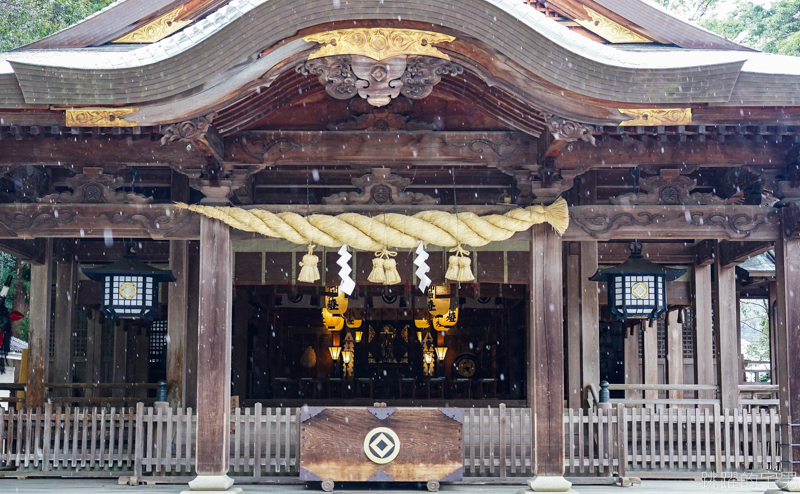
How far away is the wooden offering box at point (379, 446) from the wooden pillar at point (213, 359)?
3.08 ft

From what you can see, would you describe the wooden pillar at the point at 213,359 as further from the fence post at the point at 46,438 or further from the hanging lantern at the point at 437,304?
the hanging lantern at the point at 437,304

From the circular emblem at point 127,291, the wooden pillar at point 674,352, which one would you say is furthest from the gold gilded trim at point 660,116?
the wooden pillar at point 674,352

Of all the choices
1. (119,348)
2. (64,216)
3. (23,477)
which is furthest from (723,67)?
(119,348)

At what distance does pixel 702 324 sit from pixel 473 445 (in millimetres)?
5175

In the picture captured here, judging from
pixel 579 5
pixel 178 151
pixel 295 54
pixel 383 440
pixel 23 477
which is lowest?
pixel 23 477

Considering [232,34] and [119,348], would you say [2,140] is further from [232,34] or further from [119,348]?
[119,348]

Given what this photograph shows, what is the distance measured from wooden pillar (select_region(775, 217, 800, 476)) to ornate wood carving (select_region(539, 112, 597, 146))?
110 inches

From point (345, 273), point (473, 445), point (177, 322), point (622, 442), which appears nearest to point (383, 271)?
point (345, 273)

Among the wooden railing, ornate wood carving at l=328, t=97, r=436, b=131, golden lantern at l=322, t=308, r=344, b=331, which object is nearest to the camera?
ornate wood carving at l=328, t=97, r=436, b=131

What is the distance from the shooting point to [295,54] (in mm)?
6848

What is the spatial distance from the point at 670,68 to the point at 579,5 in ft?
11.7

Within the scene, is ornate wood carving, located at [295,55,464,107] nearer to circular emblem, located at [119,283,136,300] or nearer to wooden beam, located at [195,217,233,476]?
wooden beam, located at [195,217,233,476]

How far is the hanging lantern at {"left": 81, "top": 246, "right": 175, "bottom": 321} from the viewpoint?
9.27 meters

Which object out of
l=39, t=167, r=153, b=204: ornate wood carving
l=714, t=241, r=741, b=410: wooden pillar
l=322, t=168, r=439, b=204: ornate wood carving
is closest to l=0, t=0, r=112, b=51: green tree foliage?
l=39, t=167, r=153, b=204: ornate wood carving
